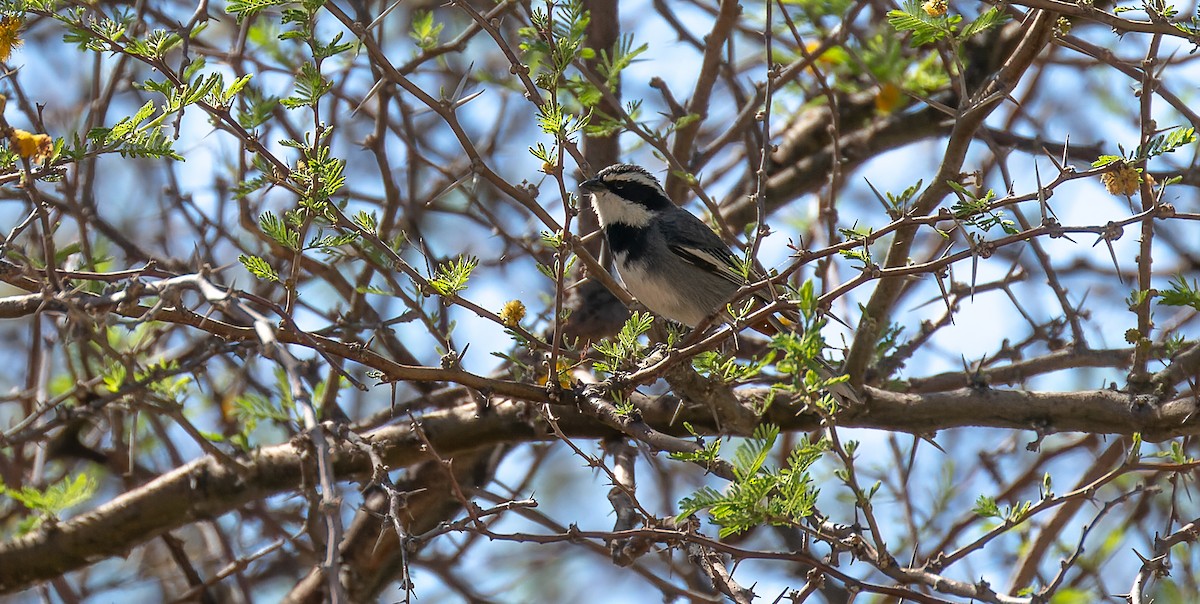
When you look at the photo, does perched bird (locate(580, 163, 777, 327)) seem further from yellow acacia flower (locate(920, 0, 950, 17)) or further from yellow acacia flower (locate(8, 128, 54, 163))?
yellow acacia flower (locate(8, 128, 54, 163))

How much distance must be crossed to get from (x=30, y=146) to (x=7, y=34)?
1.99 ft

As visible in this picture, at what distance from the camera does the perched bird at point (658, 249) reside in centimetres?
581

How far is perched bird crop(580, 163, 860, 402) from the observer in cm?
581

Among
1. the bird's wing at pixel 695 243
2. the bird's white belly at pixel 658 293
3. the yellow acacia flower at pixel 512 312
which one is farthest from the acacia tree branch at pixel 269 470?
the yellow acacia flower at pixel 512 312

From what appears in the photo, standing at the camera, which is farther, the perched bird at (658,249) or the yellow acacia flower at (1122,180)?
the perched bird at (658,249)

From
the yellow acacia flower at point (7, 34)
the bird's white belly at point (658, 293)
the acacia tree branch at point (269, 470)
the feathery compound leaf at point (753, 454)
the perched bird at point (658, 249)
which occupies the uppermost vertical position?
the perched bird at point (658, 249)

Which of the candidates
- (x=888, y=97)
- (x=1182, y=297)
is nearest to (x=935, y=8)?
(x=1182, y=297)

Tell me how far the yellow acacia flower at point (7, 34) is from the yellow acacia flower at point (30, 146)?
373 mm

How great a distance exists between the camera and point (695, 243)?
6.00m

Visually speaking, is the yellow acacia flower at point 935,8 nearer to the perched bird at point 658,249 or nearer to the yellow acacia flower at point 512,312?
the yellow acacia flower at point 512,312

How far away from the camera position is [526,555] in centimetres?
863

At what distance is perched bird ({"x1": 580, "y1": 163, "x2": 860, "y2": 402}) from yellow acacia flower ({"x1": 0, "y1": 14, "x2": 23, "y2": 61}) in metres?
2.77

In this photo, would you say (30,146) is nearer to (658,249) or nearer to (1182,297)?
(658,249)

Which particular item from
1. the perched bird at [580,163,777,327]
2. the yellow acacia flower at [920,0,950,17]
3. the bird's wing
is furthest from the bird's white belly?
the yellow acacia flower at [920,0,950,17]
